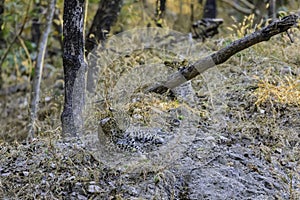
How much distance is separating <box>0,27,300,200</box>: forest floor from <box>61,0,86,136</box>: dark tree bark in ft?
0.55

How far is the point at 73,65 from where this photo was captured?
3463 millimetres

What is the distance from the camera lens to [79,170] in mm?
2957

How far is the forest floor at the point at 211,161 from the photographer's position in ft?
9.26

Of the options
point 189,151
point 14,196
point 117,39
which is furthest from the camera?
point 117,39

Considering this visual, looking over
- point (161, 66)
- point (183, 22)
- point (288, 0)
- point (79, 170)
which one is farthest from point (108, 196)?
point (288, 0)

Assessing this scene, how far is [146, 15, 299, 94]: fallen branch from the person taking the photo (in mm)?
3514

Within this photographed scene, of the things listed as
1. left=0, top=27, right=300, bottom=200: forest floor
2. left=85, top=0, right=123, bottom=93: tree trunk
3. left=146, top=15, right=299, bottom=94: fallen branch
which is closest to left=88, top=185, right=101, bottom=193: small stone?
left=0, top=27, right=300, bottom=200: forest floor

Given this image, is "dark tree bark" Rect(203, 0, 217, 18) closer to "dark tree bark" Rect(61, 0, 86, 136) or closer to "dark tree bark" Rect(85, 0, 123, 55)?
"dark tree bark" Rect(85, 0, 123, 55)

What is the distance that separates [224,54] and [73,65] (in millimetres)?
1124

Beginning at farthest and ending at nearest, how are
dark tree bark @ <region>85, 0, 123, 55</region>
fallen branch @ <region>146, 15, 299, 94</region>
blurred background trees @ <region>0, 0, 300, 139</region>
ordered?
dark tree bark @ <region>85, 0, 123, 55</region> < blurred background trees @ <region>0, 0, 300, 139</region> < fallen branch @ <region>146, 15, 299, 94</region>

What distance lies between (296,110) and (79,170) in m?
1.76

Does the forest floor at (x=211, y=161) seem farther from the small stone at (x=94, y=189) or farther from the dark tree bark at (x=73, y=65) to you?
the dark tree bark at (x=73, y=65)

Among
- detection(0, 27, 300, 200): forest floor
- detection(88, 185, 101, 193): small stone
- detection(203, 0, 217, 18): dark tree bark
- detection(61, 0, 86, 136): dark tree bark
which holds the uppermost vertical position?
detection(203, 0, 217, 18): dark tree bark

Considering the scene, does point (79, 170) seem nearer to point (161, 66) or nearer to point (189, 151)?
point (189, 151)
